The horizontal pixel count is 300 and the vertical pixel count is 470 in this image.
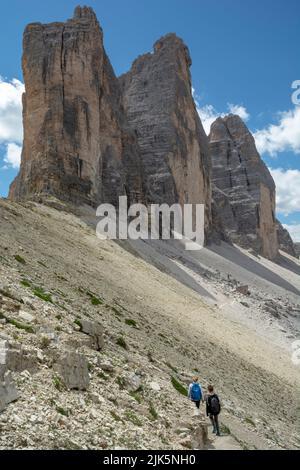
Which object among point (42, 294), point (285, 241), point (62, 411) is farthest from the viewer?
point (285, 241)

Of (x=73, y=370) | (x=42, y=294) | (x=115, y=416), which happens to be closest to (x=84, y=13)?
(x=42, y=294)

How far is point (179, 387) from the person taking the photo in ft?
42.5

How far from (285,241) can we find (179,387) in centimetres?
13772

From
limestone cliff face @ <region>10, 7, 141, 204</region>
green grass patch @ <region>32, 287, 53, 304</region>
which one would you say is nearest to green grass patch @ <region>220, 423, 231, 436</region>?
green grass patch @ <region>32, 287, 53, 304</region>

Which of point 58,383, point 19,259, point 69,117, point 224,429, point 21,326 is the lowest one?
point 224,429

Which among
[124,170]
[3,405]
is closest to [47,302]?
[3,405]

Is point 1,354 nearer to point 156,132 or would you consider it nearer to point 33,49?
point 33,49

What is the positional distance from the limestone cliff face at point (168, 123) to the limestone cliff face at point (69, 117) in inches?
653

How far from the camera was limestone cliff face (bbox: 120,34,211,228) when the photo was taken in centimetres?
7681

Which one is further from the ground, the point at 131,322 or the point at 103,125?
the point at 103,125

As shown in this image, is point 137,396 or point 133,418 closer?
point 133,418

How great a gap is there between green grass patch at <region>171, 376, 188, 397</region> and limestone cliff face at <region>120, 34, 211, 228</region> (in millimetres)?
59433

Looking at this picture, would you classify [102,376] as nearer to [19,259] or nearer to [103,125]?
[19,259]

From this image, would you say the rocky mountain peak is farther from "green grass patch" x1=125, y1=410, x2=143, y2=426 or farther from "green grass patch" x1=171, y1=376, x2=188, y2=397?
"green grass patch" x1=125, y1=410, x2=143, y2=426
